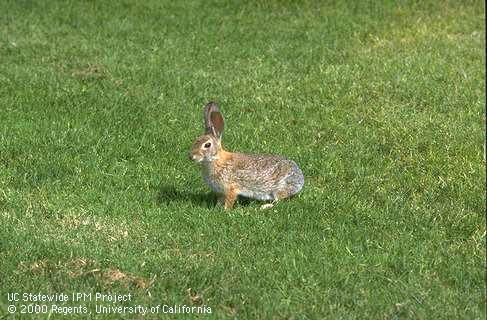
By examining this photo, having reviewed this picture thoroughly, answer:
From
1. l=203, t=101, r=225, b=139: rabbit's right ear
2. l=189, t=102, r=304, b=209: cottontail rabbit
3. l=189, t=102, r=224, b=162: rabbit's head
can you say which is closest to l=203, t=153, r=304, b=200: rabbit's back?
l=189, t=102, r=304, b=209: cottontail rabbit

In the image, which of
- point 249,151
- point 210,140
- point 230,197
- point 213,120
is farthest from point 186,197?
point 249,151

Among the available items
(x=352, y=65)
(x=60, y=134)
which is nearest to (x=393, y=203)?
(x=60, y=134)

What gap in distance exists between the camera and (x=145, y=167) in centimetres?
890

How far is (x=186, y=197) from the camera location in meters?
8.24

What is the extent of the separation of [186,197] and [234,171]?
570 mm

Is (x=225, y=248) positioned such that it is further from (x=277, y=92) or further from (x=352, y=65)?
(x=352, y=65)

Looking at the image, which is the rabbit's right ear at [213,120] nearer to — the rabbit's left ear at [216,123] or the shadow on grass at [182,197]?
the rabbit's left ear at [216,123]

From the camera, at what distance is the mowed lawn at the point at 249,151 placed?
6.50m

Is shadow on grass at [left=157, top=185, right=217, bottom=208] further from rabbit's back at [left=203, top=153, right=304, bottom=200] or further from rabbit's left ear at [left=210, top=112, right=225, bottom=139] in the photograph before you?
rabbit's left ear at [left=210, top=112, right=225, bottom=139]

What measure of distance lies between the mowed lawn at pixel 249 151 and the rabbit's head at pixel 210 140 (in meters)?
0.47

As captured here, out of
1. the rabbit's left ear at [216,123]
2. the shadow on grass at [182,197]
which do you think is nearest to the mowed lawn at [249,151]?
the shadow on grass at [182,197]

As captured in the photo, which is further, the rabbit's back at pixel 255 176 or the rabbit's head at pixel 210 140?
the rabbit's back at pixel 255 176

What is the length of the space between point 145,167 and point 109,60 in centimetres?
456

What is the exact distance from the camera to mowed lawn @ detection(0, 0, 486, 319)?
256 inches
